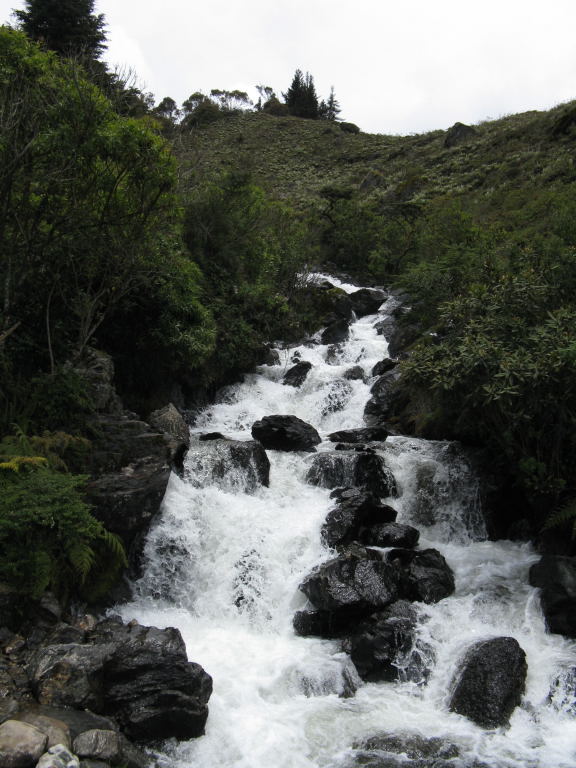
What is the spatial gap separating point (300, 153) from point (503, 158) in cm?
2858

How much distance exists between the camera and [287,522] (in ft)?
35.8

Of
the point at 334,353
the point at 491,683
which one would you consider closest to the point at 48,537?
the point at 491,683

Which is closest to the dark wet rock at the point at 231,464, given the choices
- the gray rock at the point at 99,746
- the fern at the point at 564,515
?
the fern at the point at 564,515

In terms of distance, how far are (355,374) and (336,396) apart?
5.17 ft

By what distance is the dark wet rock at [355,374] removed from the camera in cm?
1909

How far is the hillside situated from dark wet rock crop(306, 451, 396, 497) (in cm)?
1144

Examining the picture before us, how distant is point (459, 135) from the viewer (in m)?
50.2

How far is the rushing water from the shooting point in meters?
6.56

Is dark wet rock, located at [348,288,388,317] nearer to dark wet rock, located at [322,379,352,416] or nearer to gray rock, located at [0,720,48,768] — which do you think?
dark wet rock, located at [322,379,352,416]

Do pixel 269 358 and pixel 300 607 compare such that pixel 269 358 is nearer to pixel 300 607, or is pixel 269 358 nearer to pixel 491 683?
pixel 300 607

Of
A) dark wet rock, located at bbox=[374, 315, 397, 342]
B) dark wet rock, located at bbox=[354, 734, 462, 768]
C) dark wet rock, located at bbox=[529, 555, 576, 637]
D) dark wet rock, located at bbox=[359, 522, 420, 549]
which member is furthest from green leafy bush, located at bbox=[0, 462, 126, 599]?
dark wet rock, located at bbox=[374, 315, 397, 342]

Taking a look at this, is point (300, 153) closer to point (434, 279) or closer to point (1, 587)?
point (434, 279)

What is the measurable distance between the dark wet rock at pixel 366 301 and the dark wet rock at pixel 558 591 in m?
19.0

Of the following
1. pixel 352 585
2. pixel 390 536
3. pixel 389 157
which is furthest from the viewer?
pixel 389 157
